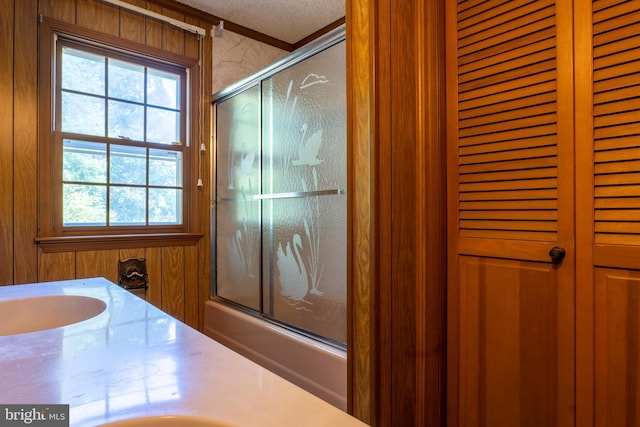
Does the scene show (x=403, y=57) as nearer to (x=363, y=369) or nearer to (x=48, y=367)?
(x=363, y=369)

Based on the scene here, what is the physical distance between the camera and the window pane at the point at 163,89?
89.6 inches

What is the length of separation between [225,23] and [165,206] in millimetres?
1373

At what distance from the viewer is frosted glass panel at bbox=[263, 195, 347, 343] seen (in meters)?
1.60

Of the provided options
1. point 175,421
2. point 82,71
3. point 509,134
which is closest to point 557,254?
point 509,134

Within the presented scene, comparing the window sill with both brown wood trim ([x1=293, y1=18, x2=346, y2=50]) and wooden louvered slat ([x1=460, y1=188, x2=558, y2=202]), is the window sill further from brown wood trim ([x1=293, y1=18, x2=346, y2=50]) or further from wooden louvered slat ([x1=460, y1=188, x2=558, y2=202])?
wooden louvered slat ([x1=460, y1=188, x2=558, y2=202])

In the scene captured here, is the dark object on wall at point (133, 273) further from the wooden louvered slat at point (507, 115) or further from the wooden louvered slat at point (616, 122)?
the wooden louvered slat at point (616, 122)

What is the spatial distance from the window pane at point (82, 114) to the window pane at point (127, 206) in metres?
0.36

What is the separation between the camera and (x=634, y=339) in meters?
0.77

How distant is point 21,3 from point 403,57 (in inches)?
80.8

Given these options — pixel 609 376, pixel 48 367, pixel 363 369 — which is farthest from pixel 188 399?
pixel 609 376

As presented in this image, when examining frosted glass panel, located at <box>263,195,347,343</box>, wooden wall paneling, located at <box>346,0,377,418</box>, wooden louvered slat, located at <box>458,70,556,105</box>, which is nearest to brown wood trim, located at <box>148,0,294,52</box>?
frosted glass panel, located at <box>263,195,347,343</box>

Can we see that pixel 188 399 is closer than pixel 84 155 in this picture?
Yes

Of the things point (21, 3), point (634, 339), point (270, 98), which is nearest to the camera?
point (634, 339)

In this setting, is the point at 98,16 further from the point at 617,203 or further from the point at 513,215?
the point at 617,203
